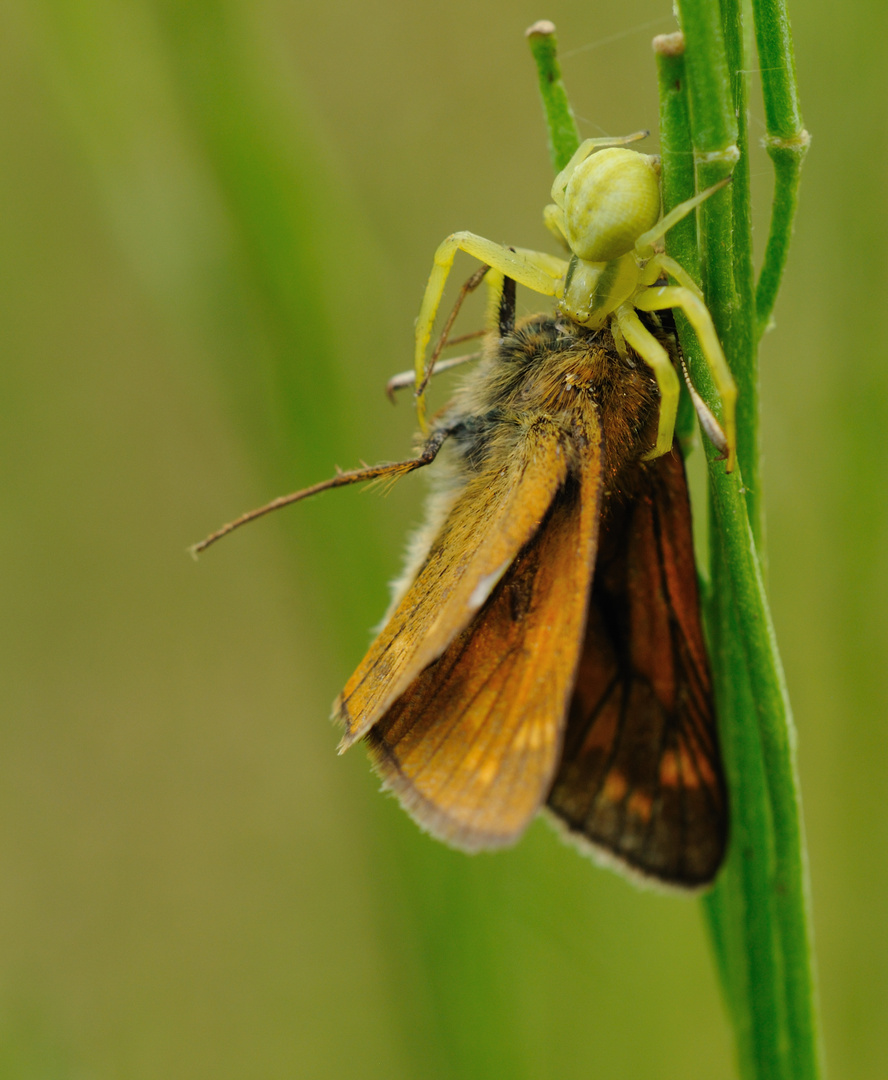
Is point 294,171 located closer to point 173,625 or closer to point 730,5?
point 730,5

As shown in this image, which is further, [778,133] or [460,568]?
[460,568]

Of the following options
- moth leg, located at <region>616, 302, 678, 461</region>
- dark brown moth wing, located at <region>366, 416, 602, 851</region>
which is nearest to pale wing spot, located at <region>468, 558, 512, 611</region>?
dark brown moth wing, located at <region>366, 416, 602, 851</region>

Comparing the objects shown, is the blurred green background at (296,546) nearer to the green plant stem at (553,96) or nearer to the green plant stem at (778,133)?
the green plant stem at (553,96)

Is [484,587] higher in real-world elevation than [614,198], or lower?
lower

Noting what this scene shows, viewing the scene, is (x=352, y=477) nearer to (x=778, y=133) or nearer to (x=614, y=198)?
(x=614, y=198)

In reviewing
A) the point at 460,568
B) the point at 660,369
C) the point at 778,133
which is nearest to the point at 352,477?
the point at 460,568

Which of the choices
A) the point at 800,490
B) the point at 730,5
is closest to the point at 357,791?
the point at 800,490
